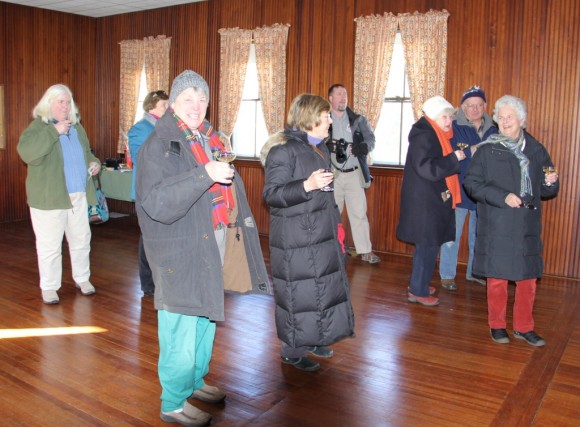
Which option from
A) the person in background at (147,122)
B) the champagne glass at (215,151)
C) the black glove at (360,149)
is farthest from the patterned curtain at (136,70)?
the champagne glass at (215,151)

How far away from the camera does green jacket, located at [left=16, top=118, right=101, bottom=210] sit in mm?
4375

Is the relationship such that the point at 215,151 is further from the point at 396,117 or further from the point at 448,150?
the point at 396,117

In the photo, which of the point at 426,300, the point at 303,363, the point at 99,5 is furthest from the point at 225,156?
the point at 99,5

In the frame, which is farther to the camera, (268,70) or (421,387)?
(268,70)

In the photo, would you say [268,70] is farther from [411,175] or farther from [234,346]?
[234,346]

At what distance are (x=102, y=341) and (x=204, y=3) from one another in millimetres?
6024

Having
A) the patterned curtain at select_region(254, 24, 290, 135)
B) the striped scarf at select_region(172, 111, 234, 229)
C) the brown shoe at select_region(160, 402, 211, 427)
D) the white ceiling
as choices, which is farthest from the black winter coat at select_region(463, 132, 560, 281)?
the white ceiling

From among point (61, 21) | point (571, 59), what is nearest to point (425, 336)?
point (571, 59)

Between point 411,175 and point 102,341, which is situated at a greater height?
point 411,175

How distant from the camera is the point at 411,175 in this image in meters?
Result: 4.52

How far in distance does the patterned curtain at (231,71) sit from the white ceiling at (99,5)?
3.11 feet

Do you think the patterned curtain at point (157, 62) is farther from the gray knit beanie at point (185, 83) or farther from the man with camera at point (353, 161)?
the gray knit beanie at point (185, 83)

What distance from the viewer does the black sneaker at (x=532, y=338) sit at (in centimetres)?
396

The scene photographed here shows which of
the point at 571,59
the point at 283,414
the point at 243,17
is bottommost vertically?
the point at 283,414
